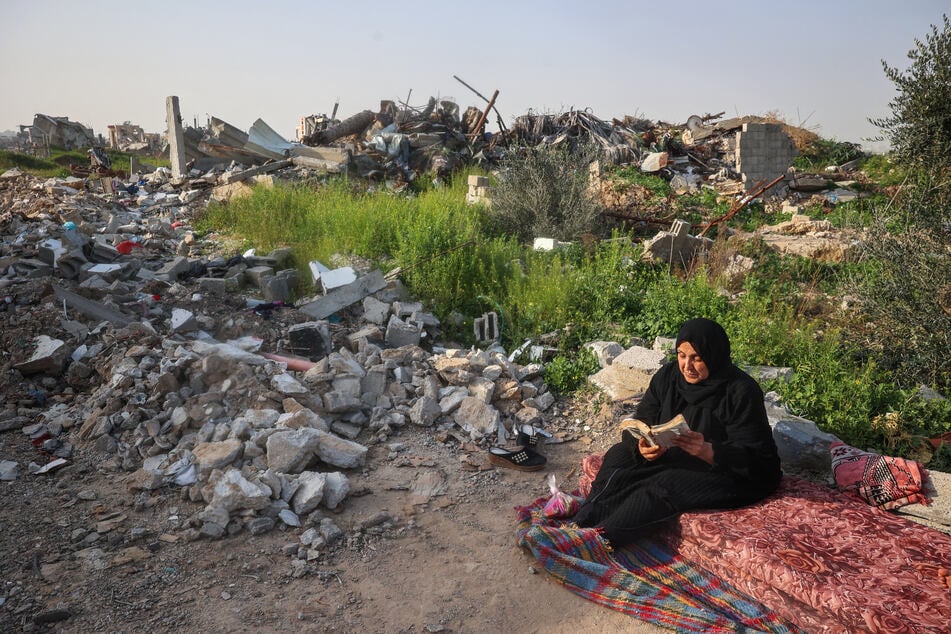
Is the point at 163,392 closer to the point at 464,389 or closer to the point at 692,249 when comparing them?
the point at 464,389

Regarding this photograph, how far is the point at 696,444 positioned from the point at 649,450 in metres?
0.24

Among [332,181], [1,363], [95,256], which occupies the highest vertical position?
[332,181]

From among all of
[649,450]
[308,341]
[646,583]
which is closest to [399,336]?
[308,341]

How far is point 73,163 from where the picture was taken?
67.2 feet

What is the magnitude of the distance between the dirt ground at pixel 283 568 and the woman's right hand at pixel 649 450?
823 millimetres

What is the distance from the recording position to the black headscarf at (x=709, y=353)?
332 cm

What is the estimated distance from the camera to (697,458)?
3330 mm

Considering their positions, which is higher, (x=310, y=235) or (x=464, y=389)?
(x=310, y=235)

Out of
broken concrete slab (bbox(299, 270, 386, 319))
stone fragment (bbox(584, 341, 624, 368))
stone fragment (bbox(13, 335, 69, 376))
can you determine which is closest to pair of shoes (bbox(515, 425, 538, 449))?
stone fragment (bbox(584, 341, 624, 368))

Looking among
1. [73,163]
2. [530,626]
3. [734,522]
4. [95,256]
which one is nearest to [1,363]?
[95,256]

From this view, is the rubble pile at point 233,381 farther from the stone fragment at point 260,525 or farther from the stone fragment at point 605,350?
the stone fragment at point 605,350

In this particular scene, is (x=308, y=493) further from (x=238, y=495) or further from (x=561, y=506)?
(x=561, y=506)

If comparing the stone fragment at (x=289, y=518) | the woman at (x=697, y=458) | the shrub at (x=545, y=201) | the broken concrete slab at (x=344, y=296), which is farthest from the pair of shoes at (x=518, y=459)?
the shrub at (x=545, y=201)

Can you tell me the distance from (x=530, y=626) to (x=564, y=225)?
7191mm
